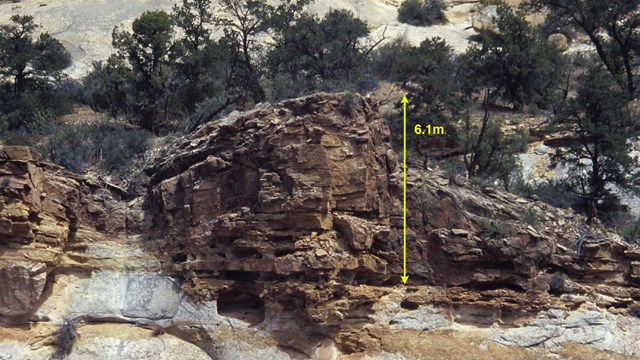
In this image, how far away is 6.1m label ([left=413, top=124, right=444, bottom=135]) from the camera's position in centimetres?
2786

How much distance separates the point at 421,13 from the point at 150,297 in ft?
124

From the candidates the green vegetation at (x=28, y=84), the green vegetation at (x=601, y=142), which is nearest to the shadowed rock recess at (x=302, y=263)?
the green vegetation at (x=601, y=142)

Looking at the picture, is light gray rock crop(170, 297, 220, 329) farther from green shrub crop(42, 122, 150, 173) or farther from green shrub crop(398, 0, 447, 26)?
green shrub crop(398, 0, 447, 26)

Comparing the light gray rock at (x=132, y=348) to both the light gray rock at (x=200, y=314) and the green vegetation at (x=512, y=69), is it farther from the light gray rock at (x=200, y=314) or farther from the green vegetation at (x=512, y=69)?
the green vegetation at (x=512, y=69)

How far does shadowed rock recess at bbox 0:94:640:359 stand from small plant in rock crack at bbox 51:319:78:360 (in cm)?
7

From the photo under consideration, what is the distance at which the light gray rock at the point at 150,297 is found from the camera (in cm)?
1873

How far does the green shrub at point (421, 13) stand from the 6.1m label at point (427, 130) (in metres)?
24.6

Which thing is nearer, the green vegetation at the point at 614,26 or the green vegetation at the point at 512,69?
the green vegetation at the point at 614,26

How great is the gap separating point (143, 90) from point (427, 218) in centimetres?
1452

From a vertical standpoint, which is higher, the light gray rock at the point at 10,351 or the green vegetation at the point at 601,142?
the green vegetation at the point at 601,142

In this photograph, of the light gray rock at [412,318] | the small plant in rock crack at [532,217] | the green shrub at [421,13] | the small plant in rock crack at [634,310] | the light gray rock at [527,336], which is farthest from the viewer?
the green shrub at [421,13]

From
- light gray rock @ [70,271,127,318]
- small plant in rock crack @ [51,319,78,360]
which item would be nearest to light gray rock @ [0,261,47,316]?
small plant in rock crack @ [51,319,78,360]

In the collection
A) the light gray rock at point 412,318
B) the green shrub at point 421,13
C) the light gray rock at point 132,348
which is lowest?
the light gray rock at point 132,348

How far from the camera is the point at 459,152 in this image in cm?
2923
